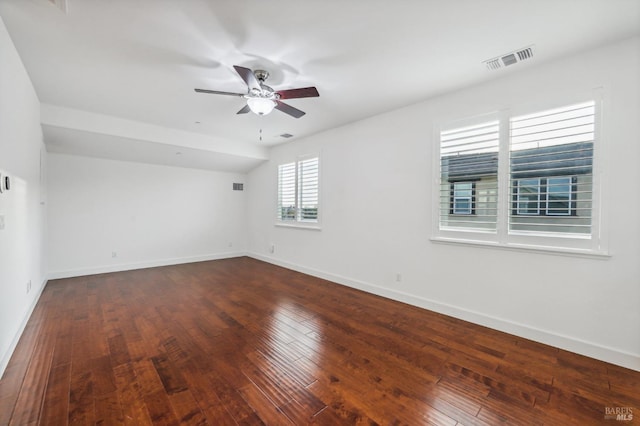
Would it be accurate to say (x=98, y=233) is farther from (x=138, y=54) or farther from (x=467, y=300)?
(x=467, y=300)

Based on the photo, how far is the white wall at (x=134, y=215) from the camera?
493 centimetres

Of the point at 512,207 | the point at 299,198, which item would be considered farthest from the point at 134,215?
the point at 512,207

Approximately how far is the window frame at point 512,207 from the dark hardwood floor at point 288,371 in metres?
0.99

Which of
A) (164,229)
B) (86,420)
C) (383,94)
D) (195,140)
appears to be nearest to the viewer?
(86,420)

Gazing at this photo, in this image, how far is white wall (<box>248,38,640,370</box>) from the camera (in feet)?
7.53

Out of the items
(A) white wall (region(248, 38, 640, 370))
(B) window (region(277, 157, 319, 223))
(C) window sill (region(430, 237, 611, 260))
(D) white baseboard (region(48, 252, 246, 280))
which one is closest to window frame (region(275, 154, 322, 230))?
(B) window (region(277, 157, 319, 223))

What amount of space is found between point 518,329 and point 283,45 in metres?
3.73

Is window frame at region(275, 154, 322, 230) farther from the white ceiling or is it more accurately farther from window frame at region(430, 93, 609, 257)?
window frame at region(430, 93, 609, 257)

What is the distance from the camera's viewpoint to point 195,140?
5145mm

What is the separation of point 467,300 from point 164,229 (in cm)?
615

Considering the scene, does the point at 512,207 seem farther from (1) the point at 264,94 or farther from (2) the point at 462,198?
(1) the point at 264,94

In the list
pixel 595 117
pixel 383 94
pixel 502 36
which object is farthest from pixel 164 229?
pixel 595 117

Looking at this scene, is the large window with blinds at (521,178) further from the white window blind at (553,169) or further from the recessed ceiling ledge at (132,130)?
A: the recessed ceiling ledge at (132,130)

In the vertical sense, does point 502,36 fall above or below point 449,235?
above
